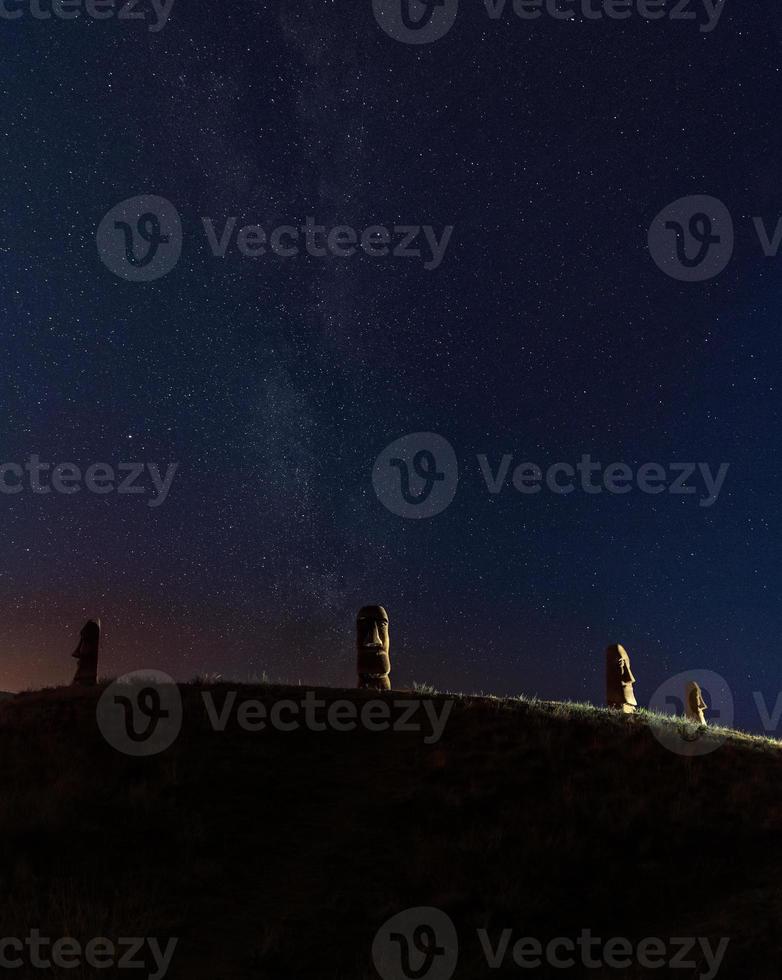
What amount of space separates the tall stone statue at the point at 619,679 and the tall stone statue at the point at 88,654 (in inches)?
685

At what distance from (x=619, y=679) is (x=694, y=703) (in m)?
5.80

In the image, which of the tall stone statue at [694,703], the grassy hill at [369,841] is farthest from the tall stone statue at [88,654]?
the tall stone statue at [694,703]

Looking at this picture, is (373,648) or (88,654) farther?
(88,654)

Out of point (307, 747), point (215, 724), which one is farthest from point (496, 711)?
point (215, 724)

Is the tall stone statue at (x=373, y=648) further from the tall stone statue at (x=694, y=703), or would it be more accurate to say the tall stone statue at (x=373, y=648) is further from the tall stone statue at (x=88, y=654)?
the tall stone statue at (x=694, y=703)

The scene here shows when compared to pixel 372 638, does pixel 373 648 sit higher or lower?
lower

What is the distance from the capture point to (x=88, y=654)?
25406 mm

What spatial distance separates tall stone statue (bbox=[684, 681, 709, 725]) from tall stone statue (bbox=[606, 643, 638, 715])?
15.1 feet

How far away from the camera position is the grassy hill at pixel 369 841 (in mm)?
8867

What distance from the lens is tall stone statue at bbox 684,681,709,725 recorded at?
96.3 feet

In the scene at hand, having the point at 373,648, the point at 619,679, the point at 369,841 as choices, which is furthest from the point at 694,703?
the point at 369,841

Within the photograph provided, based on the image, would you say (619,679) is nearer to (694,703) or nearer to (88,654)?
(694,703)

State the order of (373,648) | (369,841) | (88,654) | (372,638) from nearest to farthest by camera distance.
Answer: (369,841) → (373,648) → (372,638) → (88,654)

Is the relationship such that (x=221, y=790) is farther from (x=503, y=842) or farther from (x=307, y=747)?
(x=503, y=842)
